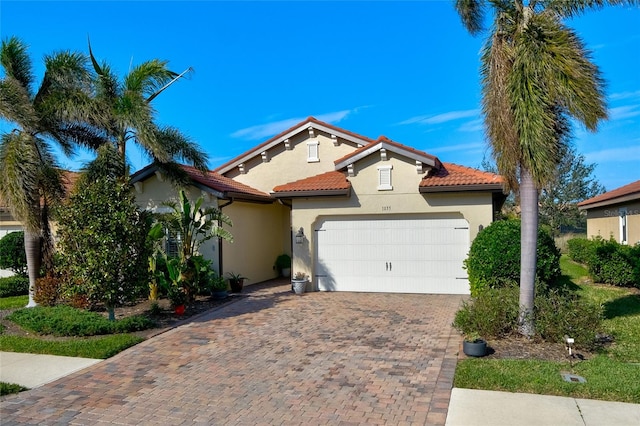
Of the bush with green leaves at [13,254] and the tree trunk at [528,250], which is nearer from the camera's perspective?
the tree trunk at [528,250]

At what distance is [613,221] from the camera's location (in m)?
18.9

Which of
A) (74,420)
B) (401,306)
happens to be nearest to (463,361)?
(401,306)

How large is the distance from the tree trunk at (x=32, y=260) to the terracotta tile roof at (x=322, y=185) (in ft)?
22.8

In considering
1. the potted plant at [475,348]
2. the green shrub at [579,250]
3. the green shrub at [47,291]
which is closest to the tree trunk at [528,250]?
the potted plant at [475,348]

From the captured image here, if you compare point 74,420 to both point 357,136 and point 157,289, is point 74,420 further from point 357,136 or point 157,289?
point 357,136

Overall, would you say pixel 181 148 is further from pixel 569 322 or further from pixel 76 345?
pixel 569 322

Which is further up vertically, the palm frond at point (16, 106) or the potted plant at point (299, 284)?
the palm frond at point (16, 106)

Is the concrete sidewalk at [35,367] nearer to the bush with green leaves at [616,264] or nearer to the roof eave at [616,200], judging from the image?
the bush with green leaves at [616,264]

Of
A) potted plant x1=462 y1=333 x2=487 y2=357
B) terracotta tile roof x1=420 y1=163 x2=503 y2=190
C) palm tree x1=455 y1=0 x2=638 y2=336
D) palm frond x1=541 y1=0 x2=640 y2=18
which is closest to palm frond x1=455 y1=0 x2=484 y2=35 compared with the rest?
palm tree x1=455 y1=0 x2=638 y2=336

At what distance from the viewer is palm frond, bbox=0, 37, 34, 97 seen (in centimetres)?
1164

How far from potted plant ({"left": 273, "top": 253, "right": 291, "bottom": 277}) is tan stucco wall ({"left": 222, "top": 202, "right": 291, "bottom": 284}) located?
8.1 inches

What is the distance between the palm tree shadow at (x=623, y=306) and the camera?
A: 10.1 meters

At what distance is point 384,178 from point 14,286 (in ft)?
44.0

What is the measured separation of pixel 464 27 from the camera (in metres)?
8.91
